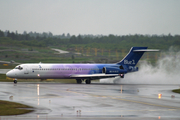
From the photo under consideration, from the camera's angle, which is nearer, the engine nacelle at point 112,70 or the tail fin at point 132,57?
the engine nacelle at point 112,70

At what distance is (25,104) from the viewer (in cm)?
2602

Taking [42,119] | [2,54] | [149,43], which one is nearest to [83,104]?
[42,119]

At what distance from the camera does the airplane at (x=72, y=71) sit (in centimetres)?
5169

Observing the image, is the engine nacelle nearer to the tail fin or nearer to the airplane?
the airplane

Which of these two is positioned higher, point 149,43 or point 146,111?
point 149,43

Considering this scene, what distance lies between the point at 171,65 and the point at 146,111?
1814 inches

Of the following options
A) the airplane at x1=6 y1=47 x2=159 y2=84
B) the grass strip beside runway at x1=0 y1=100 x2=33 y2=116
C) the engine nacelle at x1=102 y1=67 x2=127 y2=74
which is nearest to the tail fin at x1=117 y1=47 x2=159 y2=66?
the airplane at x1=6 y1=47 x2=159 y2=84

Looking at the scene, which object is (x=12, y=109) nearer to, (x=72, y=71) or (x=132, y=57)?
(x=72, y=71)

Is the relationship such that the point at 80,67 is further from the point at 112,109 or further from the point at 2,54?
the point at 2,54

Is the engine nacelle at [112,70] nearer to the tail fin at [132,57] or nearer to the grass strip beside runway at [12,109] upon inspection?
the tail fin at [132,57]

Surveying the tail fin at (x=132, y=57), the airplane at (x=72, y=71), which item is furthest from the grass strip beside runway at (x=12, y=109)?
the tail fin at (x=132, y=57)

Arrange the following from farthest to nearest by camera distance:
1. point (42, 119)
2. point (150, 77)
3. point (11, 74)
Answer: point (150, 77)
point (11, 74)
point (42, 119)

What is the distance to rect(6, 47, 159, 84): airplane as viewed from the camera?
2035 inches

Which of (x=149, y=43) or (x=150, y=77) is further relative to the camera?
(x=149, y=43)
